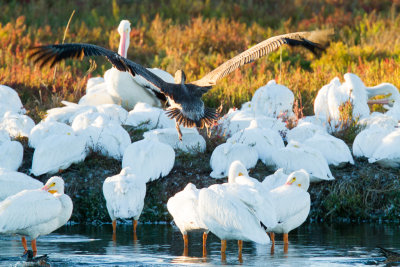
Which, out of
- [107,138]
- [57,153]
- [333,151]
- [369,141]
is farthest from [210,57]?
[57,153]

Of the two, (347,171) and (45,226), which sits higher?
(347,171)

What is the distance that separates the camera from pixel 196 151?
1066cm

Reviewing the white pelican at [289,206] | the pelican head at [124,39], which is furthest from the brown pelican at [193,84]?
the pelican head at [124,39]

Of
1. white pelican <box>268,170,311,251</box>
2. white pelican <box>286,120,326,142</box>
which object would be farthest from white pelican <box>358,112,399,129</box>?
white pelican <box>268,170,311,251</box>

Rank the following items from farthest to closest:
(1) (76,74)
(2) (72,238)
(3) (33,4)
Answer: (3) (33,4) → (1) (76,74) → (2) (72,238)

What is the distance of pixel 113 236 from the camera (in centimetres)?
852

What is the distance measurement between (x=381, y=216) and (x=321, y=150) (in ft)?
3.80

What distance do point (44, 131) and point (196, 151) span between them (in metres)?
2.08

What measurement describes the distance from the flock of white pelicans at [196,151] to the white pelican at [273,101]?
0.05 ft


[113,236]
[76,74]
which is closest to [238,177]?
[113,236]

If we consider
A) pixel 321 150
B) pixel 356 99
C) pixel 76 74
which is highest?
pixel 76 74

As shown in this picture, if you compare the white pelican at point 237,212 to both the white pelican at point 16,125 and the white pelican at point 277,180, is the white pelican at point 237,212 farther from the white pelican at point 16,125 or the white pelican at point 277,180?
the white pelican at point 16,125

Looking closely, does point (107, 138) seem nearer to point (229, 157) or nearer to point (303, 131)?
point (229, 157)

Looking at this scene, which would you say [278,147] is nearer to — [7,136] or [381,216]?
[381,216]
